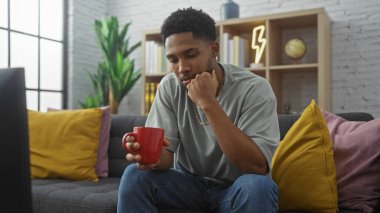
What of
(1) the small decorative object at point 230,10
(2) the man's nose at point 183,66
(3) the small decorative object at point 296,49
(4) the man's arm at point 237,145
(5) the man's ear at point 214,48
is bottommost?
(4) the man's arm at point 237,145

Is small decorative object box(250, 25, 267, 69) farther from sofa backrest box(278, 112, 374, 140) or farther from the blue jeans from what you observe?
the blue jeans

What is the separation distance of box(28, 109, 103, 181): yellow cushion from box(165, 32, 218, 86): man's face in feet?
3.09

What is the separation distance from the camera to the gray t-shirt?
4.61ft

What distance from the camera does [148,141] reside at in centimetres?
115

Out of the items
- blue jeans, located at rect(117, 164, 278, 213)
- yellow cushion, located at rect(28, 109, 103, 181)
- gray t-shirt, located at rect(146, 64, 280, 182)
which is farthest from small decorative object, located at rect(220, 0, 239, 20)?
blue jeans, located at rect(117, 164, 278, 213)

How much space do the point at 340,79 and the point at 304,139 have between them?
2.00 metres

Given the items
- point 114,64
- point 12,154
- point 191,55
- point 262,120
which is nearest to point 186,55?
point 191,55

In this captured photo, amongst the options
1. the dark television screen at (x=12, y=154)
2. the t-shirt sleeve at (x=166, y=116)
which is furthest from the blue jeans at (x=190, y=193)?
the dark television screen at (x=12, y=154)

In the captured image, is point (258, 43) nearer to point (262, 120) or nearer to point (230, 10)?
point (230, 10)

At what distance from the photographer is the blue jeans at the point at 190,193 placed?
120 cm

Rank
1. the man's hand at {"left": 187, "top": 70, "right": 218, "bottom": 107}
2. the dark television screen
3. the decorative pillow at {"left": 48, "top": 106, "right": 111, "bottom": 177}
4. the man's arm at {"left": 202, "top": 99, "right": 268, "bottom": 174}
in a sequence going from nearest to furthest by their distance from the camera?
1. the dark television screen
2. the man's arm at {"left": 202, "top": 99, "right": 268, "bottom": 174}
3. the man's hand at {"left": 187, "top": 70, "right": 218, "bottom": 107}
4. the decorative pillow at {"left": 48, "top": 106, "right": 111, "bottom": 177}

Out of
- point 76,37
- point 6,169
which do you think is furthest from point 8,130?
point 76,37

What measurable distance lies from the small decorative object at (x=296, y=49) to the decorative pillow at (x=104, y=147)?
1.73 meters

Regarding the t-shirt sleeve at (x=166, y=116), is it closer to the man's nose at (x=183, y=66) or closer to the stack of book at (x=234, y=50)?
the man's nose at (x=183, y=66)
